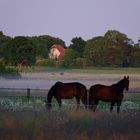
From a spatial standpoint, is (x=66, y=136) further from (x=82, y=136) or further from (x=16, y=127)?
(x=16, y=127)

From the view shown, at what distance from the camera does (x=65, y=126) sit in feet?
31.8

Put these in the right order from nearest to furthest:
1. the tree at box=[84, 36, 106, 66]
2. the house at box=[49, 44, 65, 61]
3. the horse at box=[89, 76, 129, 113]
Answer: the horse at box=[89, 76, 129, 113] < the tree at box=[84, 36, 106, 66] < the house at box=[49, 44, 65, 61]

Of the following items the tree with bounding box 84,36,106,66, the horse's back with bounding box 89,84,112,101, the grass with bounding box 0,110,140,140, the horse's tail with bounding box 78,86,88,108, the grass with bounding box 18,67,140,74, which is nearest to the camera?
the grass with bounding box 0,110,140,140

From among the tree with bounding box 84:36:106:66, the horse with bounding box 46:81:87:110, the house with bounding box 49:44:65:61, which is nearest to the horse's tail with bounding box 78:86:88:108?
the horse with bounding box 46:81:87:110

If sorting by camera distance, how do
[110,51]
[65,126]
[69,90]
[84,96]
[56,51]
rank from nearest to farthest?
[65,126] < [84,96] < [69,90] < [110,51] < [56,51]

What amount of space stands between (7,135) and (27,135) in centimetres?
34

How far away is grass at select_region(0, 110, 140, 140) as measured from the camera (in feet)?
29.0

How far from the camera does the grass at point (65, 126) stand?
8.84 m

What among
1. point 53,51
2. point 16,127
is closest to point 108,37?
point 53,51

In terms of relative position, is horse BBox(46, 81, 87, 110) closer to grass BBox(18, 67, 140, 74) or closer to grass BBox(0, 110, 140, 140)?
grass BBox(0, 110, 140, 140)

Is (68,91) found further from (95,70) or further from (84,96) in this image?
(95,70)

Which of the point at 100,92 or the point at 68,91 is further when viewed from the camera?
the point at 68,91

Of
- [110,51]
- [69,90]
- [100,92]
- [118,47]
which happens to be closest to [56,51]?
[118,47]

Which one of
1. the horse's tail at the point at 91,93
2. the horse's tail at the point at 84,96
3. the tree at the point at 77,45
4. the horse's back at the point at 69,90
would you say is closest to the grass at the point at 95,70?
the tree at the point at 77,45
